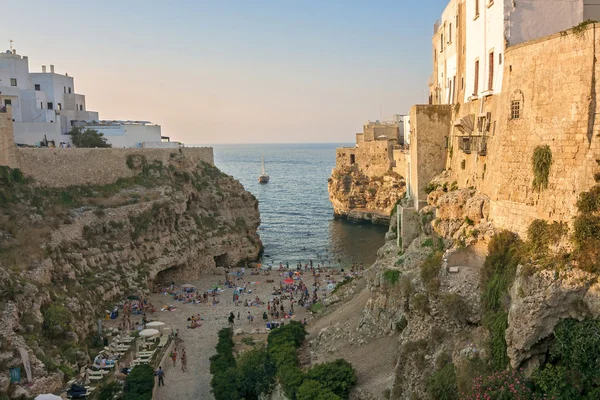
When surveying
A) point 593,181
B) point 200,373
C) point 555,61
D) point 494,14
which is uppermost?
point 494,14

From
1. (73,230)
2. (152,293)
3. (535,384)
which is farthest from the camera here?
(152,293)

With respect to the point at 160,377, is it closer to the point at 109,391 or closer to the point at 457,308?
the point at 109,391

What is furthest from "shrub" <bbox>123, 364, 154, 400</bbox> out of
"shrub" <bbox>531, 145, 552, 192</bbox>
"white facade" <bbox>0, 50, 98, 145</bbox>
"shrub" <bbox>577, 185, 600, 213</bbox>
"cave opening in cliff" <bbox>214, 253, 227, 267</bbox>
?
"white facade" <bbox>0, 50, 98, 145</bbox>

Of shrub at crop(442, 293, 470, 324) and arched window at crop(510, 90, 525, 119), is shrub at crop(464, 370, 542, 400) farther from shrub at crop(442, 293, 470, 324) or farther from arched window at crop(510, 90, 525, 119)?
arched window at crop(510, 90, 525, 119)

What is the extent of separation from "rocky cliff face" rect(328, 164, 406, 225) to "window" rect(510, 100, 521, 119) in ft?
142

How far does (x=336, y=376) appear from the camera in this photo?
1809 cm

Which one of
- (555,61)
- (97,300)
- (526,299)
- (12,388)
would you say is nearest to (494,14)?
(555,61)

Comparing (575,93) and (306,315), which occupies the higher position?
(575,93)

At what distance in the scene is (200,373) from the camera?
24141mm

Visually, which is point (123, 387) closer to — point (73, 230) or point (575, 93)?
point (73, 230)

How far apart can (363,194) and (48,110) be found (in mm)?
34397

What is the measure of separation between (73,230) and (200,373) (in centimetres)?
1448

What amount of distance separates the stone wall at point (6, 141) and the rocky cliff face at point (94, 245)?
101 cm

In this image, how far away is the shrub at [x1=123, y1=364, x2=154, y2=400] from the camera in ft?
66.3
